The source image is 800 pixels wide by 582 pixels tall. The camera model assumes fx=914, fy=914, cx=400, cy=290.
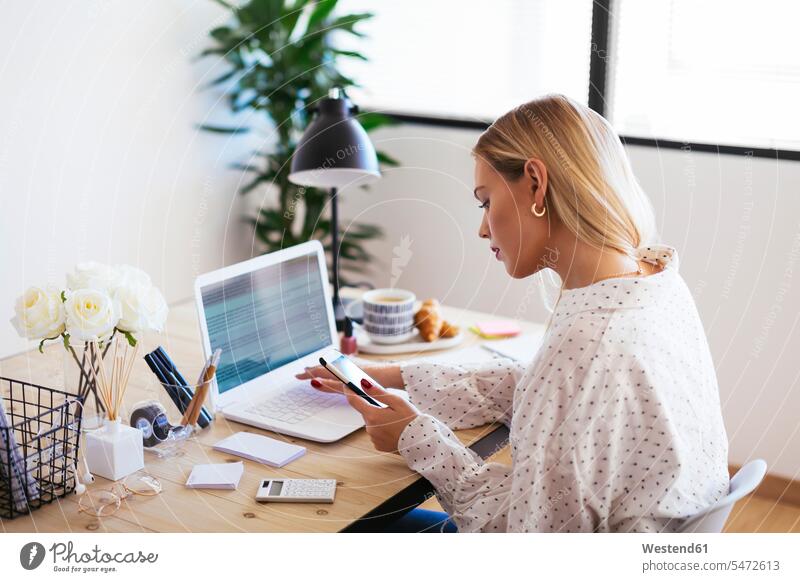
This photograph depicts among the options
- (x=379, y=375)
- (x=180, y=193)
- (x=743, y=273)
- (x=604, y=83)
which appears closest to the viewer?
(x=379, y=375)

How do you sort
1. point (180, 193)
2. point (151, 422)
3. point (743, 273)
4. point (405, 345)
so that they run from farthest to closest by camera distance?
point (180, 193) < point (743, 273) < point (405, 345) < point (151, 422)

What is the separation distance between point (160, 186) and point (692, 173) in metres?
1.64

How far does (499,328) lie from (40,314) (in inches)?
42.7

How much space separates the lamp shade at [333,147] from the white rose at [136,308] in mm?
745

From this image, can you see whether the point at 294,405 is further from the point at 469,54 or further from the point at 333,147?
the point at 469,54

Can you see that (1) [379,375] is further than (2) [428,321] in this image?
No

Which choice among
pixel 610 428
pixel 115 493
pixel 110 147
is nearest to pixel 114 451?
pixel 115 493

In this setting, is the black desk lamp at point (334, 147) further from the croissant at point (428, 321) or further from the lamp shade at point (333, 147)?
the croissant at point (428, 321)

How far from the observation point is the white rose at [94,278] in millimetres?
1334

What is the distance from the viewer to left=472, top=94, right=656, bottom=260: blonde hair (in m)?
1.38

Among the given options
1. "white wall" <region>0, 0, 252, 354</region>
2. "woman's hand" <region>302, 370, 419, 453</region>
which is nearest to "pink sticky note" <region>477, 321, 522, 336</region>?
"woman's hand" <region>302, 370, 419, 453</region>

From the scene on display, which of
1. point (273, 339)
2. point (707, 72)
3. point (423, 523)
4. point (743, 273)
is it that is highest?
point (707, 72)

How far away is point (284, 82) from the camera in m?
3.02
